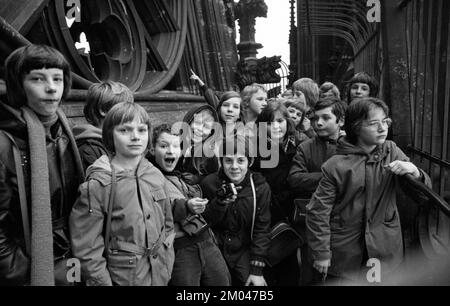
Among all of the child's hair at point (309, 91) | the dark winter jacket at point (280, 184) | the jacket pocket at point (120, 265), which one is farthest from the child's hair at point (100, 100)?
the child's hair at point (309, 91)

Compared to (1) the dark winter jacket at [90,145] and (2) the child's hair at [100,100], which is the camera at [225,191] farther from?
(2) the child's hair at [100,100]

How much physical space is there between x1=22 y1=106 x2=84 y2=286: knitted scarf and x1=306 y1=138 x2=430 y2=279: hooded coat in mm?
1291

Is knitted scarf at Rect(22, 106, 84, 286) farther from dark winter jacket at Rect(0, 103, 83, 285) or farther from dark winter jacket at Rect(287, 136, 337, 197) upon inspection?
dark winter jacket at Rect(287, 136, 337, 197)

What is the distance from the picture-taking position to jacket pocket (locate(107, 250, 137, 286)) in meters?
1.84

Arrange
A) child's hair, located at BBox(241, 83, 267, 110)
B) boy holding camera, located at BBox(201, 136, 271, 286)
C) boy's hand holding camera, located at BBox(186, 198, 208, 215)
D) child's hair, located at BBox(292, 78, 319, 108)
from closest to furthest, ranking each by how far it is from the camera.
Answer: boy's hand holding camera, located at BBox(186, 198, 208, 215) < boy holding camera, located at BBox(201, 136, 271, 286) < child's hair, located at BBox(241, 83, 267, 110) < child's hair, located at BBox(292, 78, 319, 108)

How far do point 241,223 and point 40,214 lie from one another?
3.89ft

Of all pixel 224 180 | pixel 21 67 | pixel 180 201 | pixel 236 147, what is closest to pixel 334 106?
pixel 236 147

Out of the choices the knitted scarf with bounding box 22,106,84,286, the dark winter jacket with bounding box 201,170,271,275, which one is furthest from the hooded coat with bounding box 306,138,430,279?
the knitted scarf with bounding box 22,106,84,286

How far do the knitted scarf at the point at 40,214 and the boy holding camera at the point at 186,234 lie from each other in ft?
2.36

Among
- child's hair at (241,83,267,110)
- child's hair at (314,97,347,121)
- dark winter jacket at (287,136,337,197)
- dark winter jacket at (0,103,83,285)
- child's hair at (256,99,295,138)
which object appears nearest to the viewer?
dark winter jacket at (0,103,83,285)

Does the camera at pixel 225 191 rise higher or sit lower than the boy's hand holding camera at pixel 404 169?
lower

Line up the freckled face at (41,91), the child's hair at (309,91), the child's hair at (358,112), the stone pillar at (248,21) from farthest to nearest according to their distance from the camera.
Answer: the stone pillar at (248,21) → the child's hair at (309,91) → the child's hair at (358,112) → the freckled face at (41,91)

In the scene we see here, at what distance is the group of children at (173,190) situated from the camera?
5.46ft
